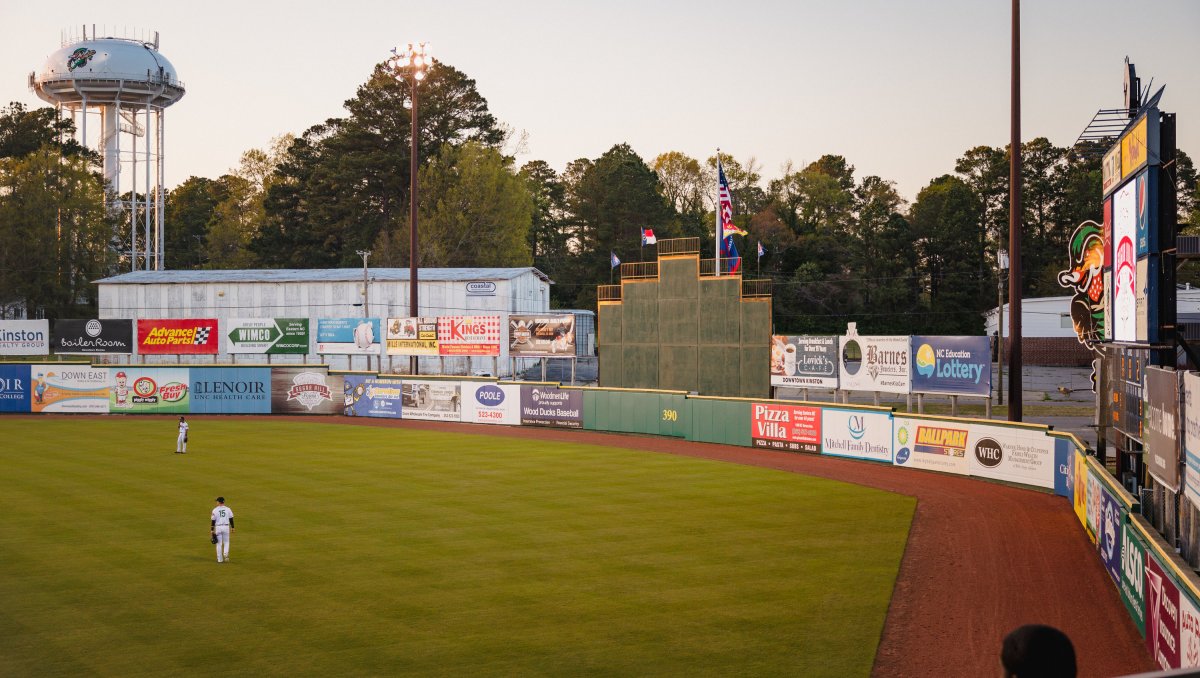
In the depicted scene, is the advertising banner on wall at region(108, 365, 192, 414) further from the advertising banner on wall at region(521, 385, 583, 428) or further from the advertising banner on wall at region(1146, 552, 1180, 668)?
the advertising banner on wall at region(1146, 552, 1180, 668)

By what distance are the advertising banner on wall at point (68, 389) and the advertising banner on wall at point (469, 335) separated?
58.6 ft

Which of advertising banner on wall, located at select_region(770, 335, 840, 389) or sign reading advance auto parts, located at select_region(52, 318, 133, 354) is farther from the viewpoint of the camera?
sign reading advance auto parts, located at select_region(52, 318, 133, 354)

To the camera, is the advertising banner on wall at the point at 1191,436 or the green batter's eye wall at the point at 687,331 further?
the green batter's eye wall at the point at 687,331

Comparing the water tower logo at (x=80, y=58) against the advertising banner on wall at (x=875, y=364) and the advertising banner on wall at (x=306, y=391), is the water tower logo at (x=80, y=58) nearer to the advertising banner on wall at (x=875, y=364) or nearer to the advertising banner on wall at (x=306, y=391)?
the advertising banner on wall at (x=306, y=391)

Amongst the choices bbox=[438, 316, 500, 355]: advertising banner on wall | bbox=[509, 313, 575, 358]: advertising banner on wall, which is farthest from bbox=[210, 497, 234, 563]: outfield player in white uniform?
bbox=[438, 316, 500, 355]: advertising banner on wall

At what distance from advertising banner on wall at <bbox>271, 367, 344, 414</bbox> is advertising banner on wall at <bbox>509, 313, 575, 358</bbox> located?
9.57m

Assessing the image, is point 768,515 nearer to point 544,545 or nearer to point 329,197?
point 544,545

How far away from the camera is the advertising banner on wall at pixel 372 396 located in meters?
49.2

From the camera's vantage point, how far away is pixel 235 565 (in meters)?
18.2

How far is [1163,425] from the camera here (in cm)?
1302

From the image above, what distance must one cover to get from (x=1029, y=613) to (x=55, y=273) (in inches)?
3747

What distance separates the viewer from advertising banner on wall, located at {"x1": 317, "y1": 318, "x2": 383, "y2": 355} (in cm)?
5538

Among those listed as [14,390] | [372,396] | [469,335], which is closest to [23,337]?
[14,390]

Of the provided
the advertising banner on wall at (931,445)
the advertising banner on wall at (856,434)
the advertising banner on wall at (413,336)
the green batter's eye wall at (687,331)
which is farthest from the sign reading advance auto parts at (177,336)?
the advertising banner on wall at (931,445)
